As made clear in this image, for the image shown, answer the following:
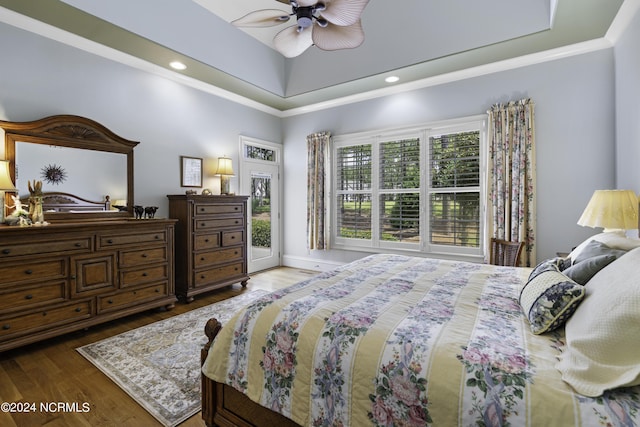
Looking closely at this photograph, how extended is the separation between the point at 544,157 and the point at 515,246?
3.71ft

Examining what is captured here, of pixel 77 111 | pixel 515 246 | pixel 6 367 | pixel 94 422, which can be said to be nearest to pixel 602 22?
pixel 515 246

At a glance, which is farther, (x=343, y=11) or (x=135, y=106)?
(x=135, y=106)

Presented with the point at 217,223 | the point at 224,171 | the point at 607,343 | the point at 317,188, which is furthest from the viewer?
the point at 317,188

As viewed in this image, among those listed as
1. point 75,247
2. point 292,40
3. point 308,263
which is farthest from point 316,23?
point 308,263

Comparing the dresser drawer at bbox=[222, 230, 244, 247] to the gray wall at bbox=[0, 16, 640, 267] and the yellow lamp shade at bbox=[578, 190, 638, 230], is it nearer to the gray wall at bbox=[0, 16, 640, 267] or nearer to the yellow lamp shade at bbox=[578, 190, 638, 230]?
the gray wall at bbox=[0, 16, 640, 267]

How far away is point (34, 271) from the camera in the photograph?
2.49m

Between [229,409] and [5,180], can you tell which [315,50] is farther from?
[229,409]

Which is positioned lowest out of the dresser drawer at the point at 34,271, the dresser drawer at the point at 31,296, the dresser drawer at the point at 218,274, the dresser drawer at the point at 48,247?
the dresser drawer at the point at 218,274

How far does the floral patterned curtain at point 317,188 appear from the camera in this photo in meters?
5.12

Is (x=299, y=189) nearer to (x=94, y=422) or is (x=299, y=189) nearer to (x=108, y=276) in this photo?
(x=108, y=276)

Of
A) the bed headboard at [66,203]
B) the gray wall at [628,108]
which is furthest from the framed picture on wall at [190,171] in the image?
the gray wall at [628,108]

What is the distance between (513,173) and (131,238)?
4305 millimetres

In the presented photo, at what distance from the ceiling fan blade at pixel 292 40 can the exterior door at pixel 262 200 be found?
8.32 feet

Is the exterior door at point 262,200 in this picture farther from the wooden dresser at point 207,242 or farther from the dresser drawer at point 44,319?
the dresser drawer at point 44,319
